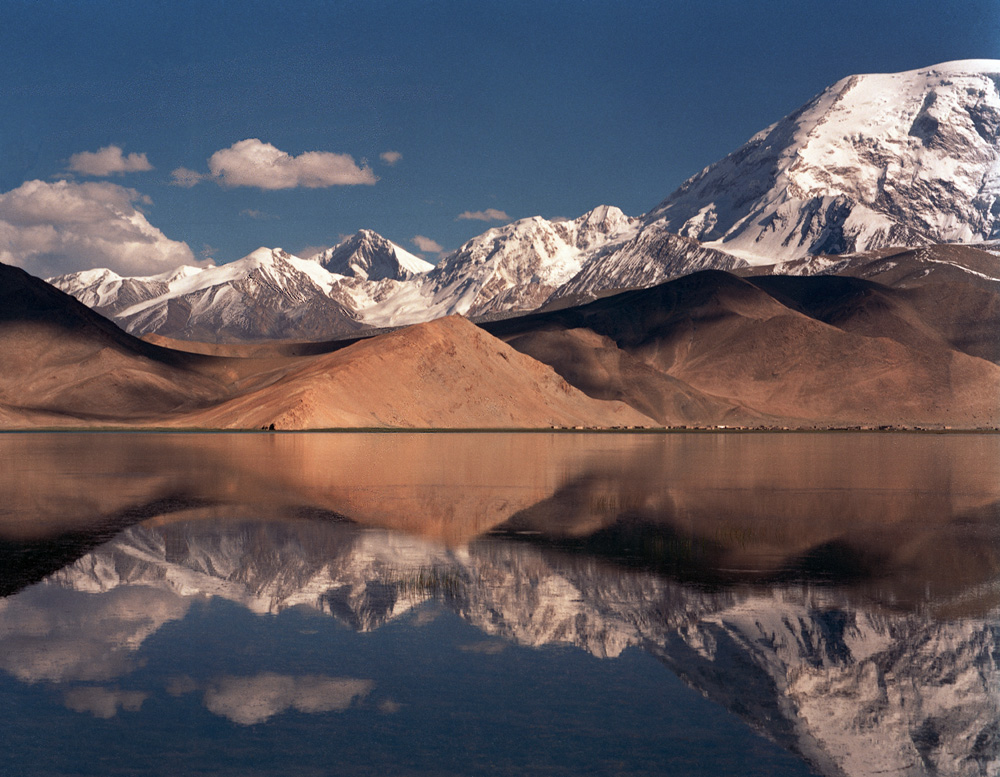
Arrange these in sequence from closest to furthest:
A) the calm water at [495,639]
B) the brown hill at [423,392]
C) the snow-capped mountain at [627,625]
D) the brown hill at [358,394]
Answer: the calm water at [495,639] < the snow-capped mountain at [627,625] < the brown hill at [423,392] < the brown hill at [358,394]

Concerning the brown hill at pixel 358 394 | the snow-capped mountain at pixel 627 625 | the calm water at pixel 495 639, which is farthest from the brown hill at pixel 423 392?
the snow-capped mountain at pixel 627 625

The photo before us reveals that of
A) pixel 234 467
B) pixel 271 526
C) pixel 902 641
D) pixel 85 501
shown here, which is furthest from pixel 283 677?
pixel 234 467

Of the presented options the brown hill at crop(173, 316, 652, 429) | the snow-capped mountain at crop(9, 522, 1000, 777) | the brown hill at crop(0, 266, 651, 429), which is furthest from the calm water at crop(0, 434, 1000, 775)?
the brown hill at crop(0, 266, 651, 429)

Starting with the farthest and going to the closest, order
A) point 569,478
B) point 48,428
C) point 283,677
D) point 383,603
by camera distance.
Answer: point 48,428 < point 569,478 < point 383,603 < point 283,677

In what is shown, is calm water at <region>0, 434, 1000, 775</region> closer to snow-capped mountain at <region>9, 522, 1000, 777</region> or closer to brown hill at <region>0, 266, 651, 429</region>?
snow-capped mountain at <region>9, 522, 1000, 777</region>

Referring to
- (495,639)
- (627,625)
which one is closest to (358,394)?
(627,625)

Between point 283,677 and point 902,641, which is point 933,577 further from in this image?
point 283,677

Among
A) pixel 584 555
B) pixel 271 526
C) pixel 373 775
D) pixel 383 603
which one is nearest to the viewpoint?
pixel 373 775

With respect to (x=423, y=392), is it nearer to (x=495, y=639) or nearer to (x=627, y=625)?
(x=627, y=625)

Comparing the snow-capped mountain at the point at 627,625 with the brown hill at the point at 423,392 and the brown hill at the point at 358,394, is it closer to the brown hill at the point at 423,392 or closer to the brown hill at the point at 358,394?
the brown hill at the point at 423,392
